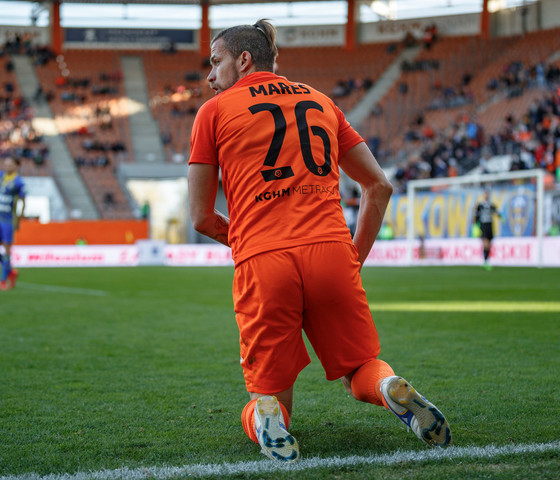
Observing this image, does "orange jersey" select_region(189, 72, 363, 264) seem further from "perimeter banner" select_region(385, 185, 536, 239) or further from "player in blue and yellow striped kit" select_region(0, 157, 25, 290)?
"perimeter banner" select_region(385, 185, 536, 239)

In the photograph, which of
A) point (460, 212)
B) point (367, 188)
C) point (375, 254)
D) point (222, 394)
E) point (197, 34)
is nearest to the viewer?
point (367, 188)

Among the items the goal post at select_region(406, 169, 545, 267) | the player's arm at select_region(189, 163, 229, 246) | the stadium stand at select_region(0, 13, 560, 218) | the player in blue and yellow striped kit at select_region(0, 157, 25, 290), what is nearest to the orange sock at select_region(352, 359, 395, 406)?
the player's arm at select_region(189, 163, 229, 246)

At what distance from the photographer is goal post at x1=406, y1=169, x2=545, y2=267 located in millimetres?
19469

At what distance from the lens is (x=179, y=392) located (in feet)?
13.2

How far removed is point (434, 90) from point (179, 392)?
36.3 m

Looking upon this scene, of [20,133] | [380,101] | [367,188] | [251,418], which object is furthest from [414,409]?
[380,101]

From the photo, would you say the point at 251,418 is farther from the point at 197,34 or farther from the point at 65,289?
the point at 197,34

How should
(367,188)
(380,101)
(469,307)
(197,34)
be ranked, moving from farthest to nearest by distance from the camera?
(197,34) < (380,101) < (469,307) < (367,188)

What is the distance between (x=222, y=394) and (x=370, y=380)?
4.80 ft

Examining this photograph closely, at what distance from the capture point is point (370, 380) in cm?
268

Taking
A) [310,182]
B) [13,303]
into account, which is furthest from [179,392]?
[13,303]

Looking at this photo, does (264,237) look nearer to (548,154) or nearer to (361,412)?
(361,412)

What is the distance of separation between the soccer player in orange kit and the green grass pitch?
9.4 inches

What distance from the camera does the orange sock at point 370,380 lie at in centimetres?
266
